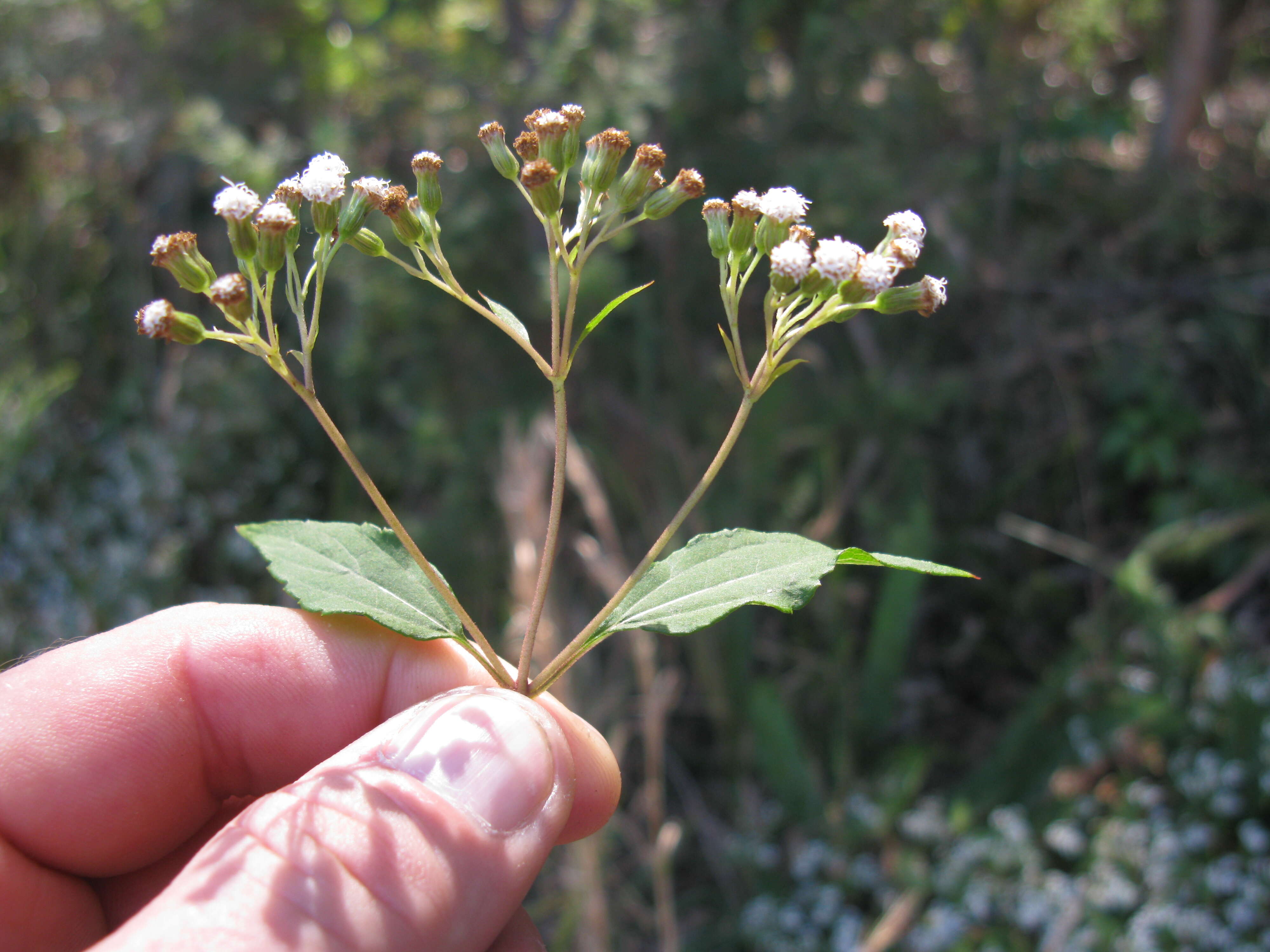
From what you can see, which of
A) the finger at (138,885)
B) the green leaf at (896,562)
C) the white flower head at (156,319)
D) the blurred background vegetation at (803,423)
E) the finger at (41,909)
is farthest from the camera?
the blurred background vegetation at (803,423)

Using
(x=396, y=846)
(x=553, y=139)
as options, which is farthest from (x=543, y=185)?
(x=396, y=846)

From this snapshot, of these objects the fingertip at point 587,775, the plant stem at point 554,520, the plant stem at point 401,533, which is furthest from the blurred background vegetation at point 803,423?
the plant stem at point 554,520

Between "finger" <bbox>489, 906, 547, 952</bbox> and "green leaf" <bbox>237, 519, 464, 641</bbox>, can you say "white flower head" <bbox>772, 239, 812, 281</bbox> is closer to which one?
"green leaf" <bbox>237, 519, 464, 641</bbox>

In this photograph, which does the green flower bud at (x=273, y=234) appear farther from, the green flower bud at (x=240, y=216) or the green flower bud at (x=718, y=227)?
the green flower bud at (x=718, y=227)

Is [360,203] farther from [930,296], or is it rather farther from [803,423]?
[803,423]

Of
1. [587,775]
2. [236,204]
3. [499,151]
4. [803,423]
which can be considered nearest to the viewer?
[236,204]

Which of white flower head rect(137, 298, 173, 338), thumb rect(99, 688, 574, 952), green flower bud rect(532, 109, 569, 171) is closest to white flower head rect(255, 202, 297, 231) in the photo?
white flower head rect(137, 298, 173, 338)
